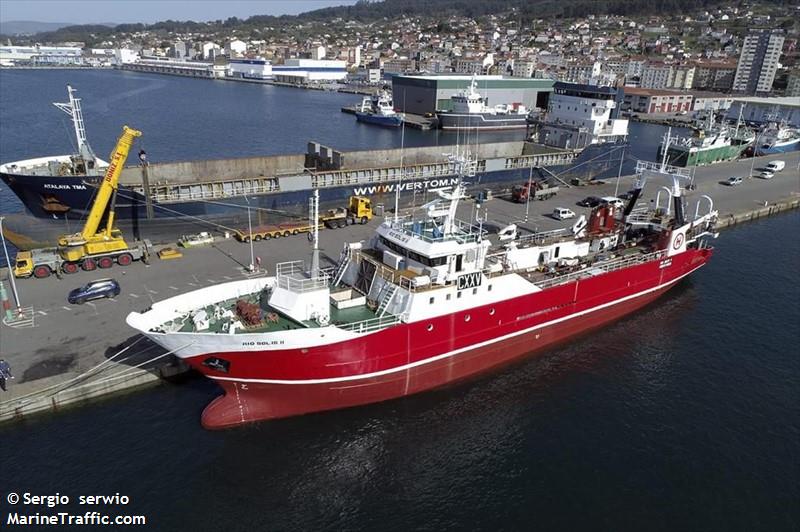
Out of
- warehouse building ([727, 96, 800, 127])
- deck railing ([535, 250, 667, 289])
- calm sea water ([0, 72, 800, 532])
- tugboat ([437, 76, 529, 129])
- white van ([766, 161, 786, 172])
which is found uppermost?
warehouse building ([727, 96, 800, 127])

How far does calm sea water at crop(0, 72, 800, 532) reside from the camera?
52.0 ft

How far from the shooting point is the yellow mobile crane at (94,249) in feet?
88.0

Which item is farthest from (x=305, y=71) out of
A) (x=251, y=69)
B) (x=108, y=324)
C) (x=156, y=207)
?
(x=108, y=324)

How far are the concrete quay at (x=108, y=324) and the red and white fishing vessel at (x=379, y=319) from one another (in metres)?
3.07

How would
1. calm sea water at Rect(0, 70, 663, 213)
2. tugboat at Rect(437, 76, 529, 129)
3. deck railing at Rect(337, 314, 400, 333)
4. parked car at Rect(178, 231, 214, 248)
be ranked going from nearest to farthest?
deck railing at Rect(337, 314, 400, 333) → parked car at Rect(178, 231, 214, 248) → calm sea water at Rect(0, 70, 663, 213) → tugboat at Rect(437, 76, 529, 129)

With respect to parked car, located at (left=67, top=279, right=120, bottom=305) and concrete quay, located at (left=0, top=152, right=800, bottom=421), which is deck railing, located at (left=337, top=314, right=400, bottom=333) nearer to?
concrete quay, located at (left=0, top=152, right=800, bottom=421)

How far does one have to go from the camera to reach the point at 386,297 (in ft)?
66.8

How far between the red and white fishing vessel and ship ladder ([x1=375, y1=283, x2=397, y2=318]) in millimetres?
78

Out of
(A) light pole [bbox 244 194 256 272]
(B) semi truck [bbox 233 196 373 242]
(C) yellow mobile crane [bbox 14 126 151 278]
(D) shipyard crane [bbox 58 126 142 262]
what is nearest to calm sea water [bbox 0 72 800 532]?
(A) light pole [bbox 244 194 256 272]

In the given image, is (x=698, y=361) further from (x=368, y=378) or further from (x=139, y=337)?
(x=139, y=337)

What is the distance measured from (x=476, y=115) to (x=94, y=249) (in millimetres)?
70488

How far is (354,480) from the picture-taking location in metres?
16.9

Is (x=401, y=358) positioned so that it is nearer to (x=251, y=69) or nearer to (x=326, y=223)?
(x=326, y=223)

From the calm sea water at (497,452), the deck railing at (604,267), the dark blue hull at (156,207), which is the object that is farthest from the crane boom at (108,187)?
the deck railing at (604,267)
